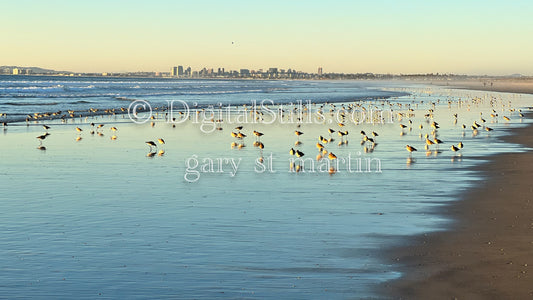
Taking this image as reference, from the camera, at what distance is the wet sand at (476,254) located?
7895 millimetres

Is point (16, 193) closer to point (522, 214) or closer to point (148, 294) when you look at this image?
point (148, 294)

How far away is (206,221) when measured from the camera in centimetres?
1134

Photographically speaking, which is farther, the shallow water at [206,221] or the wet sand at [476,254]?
the shallow water at [206,221]

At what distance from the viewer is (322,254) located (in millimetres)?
9344

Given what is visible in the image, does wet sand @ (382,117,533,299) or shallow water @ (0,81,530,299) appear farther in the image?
shallow water @ (0,81,530,299)

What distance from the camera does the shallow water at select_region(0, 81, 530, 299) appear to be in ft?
26.7

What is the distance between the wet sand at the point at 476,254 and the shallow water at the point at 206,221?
0.39 meters

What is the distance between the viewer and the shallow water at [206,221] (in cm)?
815

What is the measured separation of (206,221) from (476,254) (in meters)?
4.67

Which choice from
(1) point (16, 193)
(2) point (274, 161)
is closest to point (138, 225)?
(1) point (16, 193)

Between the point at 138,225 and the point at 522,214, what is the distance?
23.9ft

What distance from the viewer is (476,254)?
31.1 ft

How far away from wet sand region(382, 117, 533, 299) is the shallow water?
39cm

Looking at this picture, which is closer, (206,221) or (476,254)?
(476,254)
